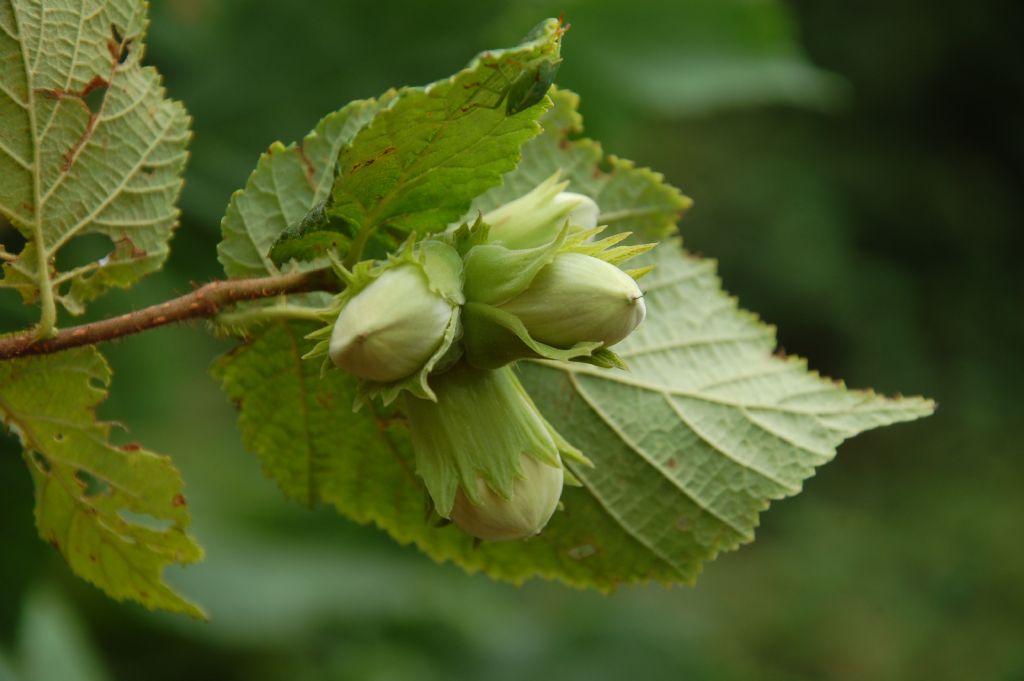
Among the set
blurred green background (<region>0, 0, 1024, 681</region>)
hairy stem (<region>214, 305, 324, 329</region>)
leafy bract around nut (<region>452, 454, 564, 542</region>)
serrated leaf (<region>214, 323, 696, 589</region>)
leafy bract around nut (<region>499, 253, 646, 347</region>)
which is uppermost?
leafy bract around nut (<region>499, 253, 646, 347</region>)

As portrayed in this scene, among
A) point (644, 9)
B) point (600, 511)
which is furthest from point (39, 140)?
point (644, 9)

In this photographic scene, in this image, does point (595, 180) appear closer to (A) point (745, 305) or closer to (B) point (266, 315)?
(B) point (266, 315)

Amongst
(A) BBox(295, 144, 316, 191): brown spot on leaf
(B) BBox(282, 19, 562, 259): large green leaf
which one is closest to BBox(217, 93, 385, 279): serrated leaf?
(A) BBox(295, 144, 316, 191): brown spot on leaf

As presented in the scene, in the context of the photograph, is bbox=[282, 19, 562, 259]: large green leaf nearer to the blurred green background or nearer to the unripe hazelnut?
the unripe hazelnut

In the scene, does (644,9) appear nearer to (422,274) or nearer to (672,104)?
(672,104)

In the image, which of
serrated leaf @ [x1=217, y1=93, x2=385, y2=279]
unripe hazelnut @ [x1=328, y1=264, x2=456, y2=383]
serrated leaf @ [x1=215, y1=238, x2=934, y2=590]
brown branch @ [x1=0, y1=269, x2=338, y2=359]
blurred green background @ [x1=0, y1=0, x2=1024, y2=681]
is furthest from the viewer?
blurred green background @ [x1=0, y1=0, x2=1024, y2=681]

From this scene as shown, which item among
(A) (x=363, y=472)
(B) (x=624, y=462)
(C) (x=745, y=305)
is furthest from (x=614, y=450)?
(C) (x=745, y=305)

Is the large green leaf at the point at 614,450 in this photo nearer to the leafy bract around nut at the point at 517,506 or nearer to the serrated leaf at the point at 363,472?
the serrated leaf at the point at 363,472
